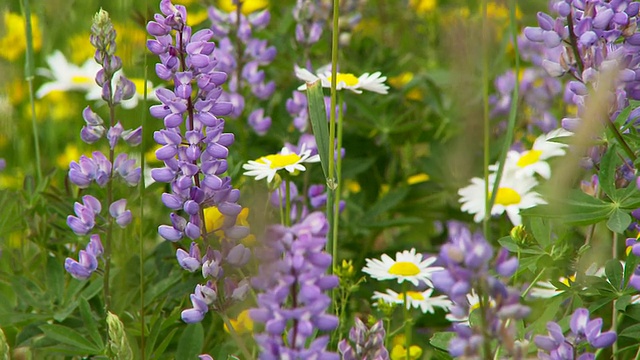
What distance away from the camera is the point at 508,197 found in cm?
210

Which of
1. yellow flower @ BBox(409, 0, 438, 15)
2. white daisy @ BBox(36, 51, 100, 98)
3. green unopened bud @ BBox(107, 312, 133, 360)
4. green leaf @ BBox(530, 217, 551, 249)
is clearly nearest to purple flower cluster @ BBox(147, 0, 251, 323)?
green unopened bud @ BBox(107, 312, 133, 360)

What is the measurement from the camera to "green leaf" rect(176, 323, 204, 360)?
1.54 meters

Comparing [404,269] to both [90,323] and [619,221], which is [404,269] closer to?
[619,221]

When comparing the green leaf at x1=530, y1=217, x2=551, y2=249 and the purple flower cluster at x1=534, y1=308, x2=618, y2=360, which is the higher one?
the purple flower cluster at x1=534, y1=308, x2=618, y2=360

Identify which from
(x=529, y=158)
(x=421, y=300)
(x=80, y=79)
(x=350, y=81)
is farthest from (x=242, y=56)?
(x=80, y=79)

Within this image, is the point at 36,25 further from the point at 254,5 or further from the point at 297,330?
the point at 297,330

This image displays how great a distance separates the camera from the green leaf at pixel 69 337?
1.55m

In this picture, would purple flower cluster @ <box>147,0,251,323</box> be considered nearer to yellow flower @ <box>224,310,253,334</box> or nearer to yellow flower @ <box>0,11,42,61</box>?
yellow flower @ <box>224,310,253,334</box>

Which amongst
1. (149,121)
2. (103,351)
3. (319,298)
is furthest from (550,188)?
(149,121)

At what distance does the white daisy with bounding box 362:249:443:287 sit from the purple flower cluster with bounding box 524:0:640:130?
1.35ft

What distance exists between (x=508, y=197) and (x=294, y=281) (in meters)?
1.23

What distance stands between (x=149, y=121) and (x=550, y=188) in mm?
1893

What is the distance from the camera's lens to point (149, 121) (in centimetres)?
265

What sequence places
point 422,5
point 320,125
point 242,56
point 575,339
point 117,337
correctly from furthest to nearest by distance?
1. point 422,5
2. point 242,56
3. point 320,125
4. point 117,337
5. point 575,339
